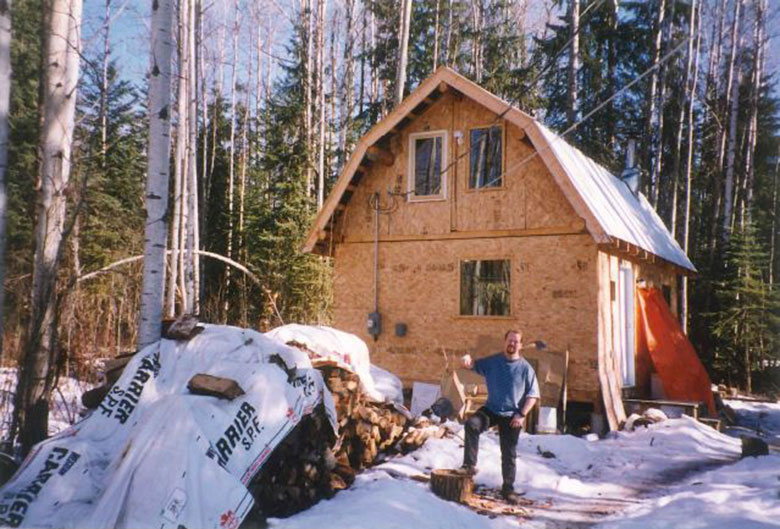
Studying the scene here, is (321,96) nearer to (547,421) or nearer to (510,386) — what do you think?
(547,421)

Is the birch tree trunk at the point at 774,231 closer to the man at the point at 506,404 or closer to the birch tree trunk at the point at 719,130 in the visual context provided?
the birch tree trunk at the point at 719,130

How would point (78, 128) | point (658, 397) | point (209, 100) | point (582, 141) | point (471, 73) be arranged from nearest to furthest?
point (78, 128) → point (658, 397) → point (582, 141) → point (471, 73) → point (209, 100)

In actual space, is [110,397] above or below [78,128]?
below

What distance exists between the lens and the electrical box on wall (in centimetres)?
1288

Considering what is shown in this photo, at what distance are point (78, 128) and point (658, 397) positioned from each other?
1250cm

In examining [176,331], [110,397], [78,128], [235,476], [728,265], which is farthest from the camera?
[728,265]

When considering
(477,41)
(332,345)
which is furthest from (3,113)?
(477,41)

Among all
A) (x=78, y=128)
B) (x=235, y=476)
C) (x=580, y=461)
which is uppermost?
(x=78, y=128)

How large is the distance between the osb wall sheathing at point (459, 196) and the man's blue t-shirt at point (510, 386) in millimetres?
5253

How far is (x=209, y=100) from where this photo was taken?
1179 inches

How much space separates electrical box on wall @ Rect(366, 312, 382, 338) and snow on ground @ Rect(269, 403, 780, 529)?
12.6ft

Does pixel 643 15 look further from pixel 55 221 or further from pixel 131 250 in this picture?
pixel 55 221

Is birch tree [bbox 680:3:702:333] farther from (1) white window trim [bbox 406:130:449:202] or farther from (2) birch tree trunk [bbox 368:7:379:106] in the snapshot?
(2) birch tree trunk [bbox 368:7:379:106]

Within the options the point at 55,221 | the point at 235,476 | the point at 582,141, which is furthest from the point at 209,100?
the point at 235,476
